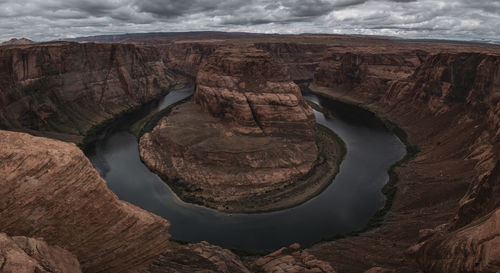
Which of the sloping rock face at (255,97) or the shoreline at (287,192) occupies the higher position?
the sloping rock face at (255,97)

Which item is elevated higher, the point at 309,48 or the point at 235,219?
the point at 309,48

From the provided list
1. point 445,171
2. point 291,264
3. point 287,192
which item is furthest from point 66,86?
point 445,171

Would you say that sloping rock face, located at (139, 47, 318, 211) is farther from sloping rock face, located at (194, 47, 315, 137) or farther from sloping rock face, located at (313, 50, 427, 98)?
sloping rock face, located at (313, 50, 427, 98)

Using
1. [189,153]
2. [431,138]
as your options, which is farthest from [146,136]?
[431,138]

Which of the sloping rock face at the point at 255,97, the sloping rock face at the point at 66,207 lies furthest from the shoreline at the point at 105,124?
the sloping rock face at the point at 66,207

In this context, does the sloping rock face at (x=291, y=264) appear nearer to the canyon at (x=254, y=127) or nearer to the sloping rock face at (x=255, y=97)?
the canyon at (x=254, y=127)

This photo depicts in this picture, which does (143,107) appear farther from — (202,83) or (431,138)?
(431,138)
